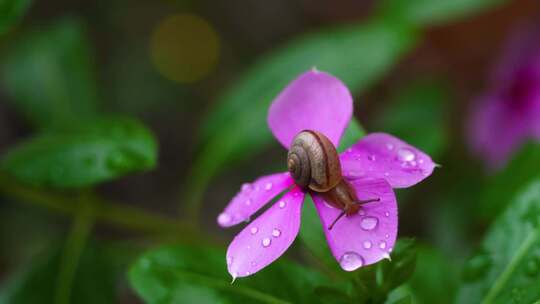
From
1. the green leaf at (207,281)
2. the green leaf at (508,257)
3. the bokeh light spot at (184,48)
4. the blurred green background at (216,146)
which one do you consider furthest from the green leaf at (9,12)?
the bokeh light spot at (184,48)

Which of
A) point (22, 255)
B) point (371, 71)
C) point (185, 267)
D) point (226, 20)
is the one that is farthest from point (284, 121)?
point (226, 20)

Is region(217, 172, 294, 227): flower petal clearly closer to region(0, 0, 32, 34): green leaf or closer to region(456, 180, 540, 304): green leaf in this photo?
region(456, 180, 540, 304): green leaf

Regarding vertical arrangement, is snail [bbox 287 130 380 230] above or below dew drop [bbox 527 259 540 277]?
above

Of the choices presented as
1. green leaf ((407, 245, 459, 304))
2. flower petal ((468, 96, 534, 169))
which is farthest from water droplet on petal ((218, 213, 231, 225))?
flower petal ((468, 96, 534, 169))

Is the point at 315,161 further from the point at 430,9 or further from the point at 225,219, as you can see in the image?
the point at 430,9

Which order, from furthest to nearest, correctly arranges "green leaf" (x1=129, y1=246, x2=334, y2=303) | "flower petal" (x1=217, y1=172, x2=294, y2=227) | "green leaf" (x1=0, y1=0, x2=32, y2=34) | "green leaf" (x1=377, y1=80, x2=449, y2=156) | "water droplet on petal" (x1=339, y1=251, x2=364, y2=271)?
"green leaf" (x1=377, y1=80, x2=449, y2=156) < "green leaf" (x1=0, y1=0, x2=32, y2=34) < "green leaf" (x1=129, y1=246, x2=334, y2=303) < "flower petal" (x1=217, y1=172, x2=294, y2=227) < "water droplet on petal" (x1=339, y1=251, x2=364, y2=271)

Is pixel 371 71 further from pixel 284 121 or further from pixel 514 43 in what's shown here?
pixel 284 121

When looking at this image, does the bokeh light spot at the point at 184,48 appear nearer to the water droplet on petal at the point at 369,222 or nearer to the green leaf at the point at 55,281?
the green leaf at the point at 55,281
